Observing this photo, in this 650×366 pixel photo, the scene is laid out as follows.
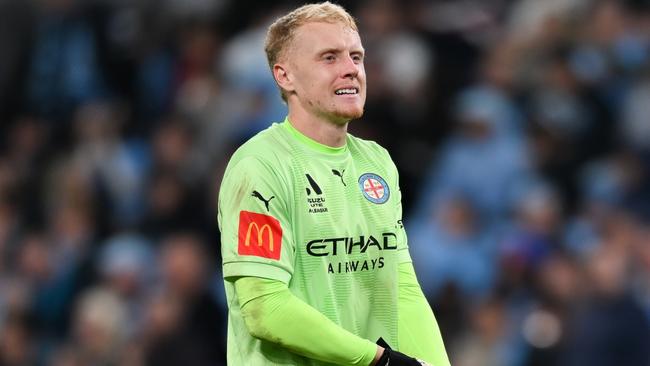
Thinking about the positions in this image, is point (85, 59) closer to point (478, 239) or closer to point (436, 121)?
point (436, 121)

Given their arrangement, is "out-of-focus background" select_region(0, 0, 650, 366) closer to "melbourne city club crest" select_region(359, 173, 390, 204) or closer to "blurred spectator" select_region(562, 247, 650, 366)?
"blurred spectator" select_region(562, 247, 650, 366)

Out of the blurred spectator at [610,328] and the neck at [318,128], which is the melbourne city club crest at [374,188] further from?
the blurred spectator at [610,328]

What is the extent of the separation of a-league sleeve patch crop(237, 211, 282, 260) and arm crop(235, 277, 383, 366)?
87mm

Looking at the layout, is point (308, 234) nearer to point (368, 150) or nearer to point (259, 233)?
point (259, 233)

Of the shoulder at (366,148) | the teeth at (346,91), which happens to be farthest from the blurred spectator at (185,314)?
the teeth at (346,91)

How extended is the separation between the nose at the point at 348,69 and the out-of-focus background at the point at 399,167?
15.5 ft

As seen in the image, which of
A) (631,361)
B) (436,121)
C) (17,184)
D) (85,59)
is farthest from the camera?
(85,59)

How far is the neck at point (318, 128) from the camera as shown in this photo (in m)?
4.73

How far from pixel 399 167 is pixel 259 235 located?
630 centimetres

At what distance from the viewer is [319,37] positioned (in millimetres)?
4672

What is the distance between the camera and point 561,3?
11148 millimetres

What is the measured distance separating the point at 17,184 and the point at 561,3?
16.0 ft

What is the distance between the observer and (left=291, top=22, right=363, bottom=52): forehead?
467 cm

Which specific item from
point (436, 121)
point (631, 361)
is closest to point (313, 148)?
point (631, 361)
